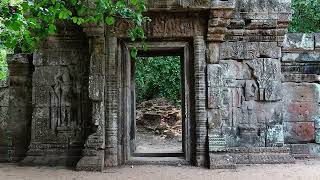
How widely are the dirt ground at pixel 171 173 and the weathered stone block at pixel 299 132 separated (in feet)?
3.14

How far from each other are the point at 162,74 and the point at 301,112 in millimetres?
8676

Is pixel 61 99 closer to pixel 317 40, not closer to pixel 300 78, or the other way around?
pixel 300 78

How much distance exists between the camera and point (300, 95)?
9023 millimetres

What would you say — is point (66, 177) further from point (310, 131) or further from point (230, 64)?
point (310, 131)

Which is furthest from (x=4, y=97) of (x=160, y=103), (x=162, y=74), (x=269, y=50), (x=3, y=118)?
(x=160, y=103)

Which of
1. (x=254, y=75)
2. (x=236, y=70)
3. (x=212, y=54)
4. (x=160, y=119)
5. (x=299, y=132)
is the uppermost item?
(x=212, y=54)

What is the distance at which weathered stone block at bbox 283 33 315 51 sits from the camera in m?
9.02

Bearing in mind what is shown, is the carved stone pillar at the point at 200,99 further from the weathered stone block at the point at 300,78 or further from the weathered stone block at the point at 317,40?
the weathered stone block at the point at 317,40

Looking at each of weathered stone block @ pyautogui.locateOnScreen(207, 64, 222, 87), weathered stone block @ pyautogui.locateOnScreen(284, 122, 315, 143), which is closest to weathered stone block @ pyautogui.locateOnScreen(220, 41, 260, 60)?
weathered stone block @ pyautogui.locateOnScreen(207, 64, 222, 87)

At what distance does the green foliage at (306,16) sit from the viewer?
45.4 ft

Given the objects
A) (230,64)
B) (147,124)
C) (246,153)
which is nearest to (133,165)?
(246,153)

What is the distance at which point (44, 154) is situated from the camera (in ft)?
27.2

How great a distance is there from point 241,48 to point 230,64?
417 mm

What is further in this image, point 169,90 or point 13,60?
point 169,90
